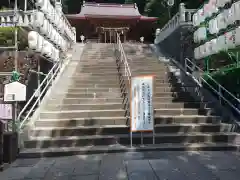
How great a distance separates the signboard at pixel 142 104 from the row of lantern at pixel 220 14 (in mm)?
2867

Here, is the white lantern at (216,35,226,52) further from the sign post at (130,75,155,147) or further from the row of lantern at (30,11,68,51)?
the row of lantern at (30,11,68,51)

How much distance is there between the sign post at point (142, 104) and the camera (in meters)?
5.43

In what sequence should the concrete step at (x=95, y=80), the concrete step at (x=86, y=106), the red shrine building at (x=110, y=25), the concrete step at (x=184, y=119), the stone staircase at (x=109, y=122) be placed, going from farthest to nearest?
the red shrine building at (x=110, y=25) → the concrete step at (x=95, y=80) → the concrete step at (x=86, y=106) → the concrete step at (x=184, y=119) → the stone staircase at (x=109, y=122)

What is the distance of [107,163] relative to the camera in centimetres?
467

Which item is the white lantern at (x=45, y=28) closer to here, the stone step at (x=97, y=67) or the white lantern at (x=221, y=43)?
the stone step at (x=97, y=67)

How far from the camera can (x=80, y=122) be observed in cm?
641

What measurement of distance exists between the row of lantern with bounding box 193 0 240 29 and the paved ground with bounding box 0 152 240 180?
11.8ft

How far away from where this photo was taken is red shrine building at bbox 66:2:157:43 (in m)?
20.5

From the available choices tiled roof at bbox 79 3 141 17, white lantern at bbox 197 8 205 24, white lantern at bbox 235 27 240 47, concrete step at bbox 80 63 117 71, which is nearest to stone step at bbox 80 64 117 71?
concrete step at bbox 80 63 117 71

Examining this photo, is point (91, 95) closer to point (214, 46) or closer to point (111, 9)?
point (214, 46)

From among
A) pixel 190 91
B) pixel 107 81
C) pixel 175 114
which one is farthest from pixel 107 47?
pixel 175 114

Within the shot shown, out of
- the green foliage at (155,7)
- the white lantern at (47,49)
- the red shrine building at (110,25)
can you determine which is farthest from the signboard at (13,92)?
the green foliage at (155,7)

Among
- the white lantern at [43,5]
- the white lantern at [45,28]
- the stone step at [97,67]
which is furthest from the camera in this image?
the stone step at [97,67]

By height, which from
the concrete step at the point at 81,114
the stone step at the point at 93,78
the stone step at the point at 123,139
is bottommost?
the stone step at the point at 123,139
